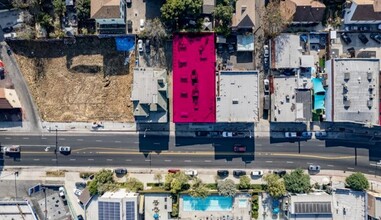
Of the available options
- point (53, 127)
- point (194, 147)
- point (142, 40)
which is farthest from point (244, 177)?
point (53, 127)

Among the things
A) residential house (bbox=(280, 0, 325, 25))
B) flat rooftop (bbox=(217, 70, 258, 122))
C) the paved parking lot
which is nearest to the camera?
residential house (bbox=(280, 0, 325, 25))

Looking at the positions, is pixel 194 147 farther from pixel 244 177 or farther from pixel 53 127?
pixel 53 127

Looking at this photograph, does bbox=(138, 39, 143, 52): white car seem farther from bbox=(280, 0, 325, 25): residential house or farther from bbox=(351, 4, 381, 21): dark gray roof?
bbox=(351, 4, 381, 21): dark gray roof

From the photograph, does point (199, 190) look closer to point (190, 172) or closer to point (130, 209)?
point (190, 172)

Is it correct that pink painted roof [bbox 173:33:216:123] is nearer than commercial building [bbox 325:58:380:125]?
No

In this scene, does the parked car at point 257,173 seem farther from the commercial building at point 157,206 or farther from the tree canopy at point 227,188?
the commercial building at point 157,206

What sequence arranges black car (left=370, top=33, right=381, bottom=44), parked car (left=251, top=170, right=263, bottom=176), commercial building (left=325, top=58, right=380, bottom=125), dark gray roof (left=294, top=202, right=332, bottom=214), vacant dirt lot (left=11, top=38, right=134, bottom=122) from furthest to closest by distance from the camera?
parked car (left=251, top=170, right=263, bottom=176) → vacant dirt lot (left=11, top=38, right=134, bottom=122) → black car (left=370, top=33, right=381, bottom=44) → dark gray roof (left=294, top=202, right=332, bottom=214) → commercial building (left=325, top=58, right=380, bottom=125)

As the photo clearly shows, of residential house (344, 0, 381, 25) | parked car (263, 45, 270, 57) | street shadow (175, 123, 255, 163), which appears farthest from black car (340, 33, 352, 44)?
street shadow (175, 123, 255, 163)
